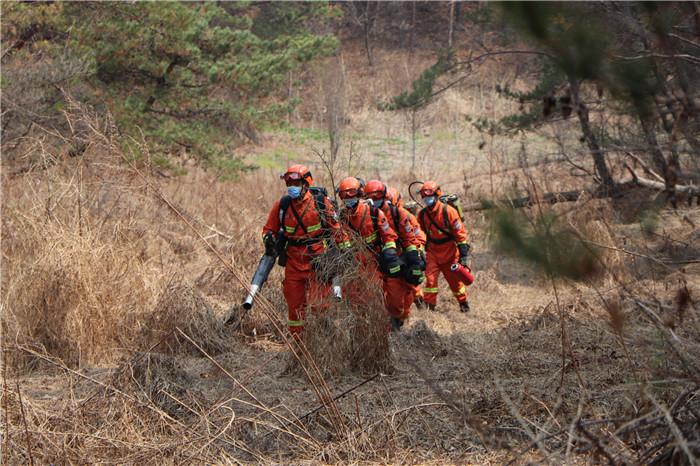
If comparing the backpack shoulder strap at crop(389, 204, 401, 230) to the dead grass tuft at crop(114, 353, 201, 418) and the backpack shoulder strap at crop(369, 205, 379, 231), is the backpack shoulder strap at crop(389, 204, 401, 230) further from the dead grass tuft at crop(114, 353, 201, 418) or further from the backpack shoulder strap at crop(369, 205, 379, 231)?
the dead grass tuft at crop(114, 353, 201, 418)

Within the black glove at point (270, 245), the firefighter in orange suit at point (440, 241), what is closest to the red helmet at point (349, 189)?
the black glove at point (270, 245)

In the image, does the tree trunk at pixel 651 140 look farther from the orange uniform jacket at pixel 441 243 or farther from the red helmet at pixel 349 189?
the orange uniform jacket at pixel 441 243

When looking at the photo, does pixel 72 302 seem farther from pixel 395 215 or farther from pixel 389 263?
pixel 395 215

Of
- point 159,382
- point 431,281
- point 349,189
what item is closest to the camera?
point 159,382

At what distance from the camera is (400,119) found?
30.3 m

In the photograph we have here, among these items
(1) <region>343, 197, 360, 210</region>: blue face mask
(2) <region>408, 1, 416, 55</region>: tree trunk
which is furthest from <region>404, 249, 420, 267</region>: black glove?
(2) <region>408, 1, 416, 55</region>: tree trunk

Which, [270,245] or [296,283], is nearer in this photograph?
[270,245]

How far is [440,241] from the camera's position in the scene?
9.95 m

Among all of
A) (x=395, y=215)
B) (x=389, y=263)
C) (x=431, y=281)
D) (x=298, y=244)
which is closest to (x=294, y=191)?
(x=298, y=244)

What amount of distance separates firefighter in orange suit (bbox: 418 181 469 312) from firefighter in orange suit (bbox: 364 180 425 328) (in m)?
1.19

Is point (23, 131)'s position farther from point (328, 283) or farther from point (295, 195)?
point (328, 283)

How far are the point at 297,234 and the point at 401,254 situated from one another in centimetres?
131

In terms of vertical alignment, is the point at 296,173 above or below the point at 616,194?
above

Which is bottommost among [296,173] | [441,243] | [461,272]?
[461,272]
